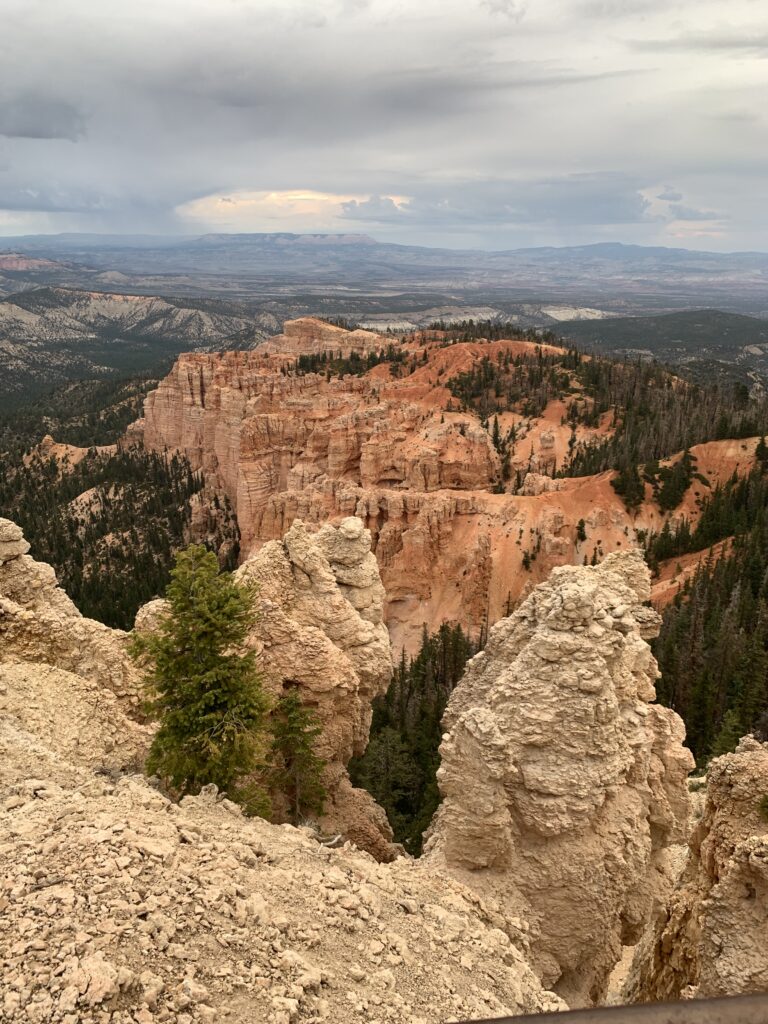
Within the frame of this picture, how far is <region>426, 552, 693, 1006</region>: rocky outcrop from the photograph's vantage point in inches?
439

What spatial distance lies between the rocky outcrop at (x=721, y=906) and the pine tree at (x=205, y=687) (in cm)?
764

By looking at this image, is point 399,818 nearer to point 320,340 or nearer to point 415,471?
point 415,471

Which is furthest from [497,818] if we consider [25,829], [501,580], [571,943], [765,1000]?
[501,580]

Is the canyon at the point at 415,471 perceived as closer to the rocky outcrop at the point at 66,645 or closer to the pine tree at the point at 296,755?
the pine tree at the point at 296,755

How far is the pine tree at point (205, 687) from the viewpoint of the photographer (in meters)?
12.7

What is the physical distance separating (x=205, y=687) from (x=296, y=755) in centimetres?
344

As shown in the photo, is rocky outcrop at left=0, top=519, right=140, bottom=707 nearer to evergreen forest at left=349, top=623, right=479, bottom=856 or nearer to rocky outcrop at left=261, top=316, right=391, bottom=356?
evergreen forest at left=349, top=623, right=479, bottom=856

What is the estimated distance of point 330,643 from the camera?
17.1 m

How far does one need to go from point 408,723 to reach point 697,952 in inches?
1082

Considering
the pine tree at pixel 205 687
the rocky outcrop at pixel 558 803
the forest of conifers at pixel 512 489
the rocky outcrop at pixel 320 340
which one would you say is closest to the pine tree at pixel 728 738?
the forest of conifers at pixel 512 489

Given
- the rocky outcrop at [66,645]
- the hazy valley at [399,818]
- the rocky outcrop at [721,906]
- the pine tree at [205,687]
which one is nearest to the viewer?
the hazy valley at [399,818]

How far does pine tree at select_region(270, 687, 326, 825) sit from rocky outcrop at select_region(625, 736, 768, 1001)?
304 inches

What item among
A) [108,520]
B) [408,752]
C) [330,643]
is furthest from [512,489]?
[330,643]

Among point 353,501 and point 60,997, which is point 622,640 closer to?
point 60,997
